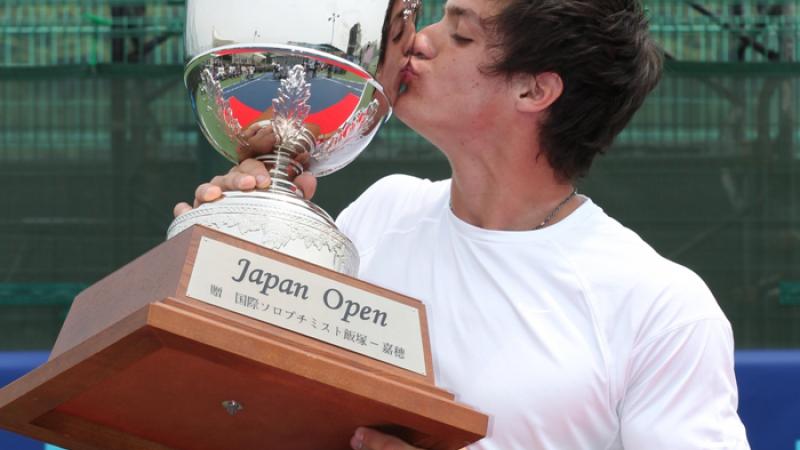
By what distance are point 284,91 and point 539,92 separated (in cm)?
40

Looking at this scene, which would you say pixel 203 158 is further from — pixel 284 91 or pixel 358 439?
pixel 358 439

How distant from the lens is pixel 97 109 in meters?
3.12

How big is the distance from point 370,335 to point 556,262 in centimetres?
44

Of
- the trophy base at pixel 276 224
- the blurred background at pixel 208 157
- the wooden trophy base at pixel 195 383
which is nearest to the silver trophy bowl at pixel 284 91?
the trophy base at pixel 276 224

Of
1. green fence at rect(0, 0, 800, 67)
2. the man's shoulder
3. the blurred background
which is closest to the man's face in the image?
the man's shoulder

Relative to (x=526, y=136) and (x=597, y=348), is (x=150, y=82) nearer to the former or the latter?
(x=526, y=136)

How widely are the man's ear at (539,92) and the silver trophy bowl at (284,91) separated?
24cm

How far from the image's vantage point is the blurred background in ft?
9.95

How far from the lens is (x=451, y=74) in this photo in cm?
173

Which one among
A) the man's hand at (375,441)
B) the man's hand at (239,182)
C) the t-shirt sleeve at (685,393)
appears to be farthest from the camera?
the t-shirt sleeve at (685,393)

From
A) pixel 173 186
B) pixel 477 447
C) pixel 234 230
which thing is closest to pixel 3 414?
pixel 234 230

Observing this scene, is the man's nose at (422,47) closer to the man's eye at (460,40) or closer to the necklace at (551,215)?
the man's eye at (460,40)

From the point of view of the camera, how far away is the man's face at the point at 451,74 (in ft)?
5.67

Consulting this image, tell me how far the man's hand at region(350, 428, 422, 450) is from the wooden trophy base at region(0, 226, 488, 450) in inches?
0.5
